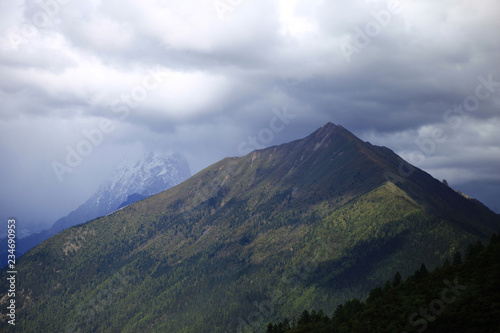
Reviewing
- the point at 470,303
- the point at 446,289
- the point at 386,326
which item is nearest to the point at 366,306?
the point at 386,326

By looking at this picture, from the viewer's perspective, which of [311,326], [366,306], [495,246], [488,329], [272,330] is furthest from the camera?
[272,330]

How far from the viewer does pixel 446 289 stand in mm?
121312

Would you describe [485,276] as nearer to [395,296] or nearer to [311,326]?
[395,296]

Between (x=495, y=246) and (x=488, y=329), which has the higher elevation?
(x=495, y=246)

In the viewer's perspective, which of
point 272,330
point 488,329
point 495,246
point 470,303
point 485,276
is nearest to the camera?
point 488,329

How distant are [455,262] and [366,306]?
36.6 metres

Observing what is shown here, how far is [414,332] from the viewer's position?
362ft

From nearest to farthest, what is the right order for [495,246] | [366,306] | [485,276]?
[485,276]
[495,246]
[366,306]

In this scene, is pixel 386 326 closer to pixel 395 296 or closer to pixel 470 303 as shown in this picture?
pixel 395 296

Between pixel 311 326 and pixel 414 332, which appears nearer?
pixel 414 332

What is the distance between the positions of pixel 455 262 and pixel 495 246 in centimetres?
1873

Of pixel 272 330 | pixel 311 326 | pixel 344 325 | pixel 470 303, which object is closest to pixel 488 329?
pixel 470 303

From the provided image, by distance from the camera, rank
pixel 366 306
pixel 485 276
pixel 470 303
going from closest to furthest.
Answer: pixel 470 303
pixel 485 276
pixel 366 306

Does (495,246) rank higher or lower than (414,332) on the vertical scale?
higher
